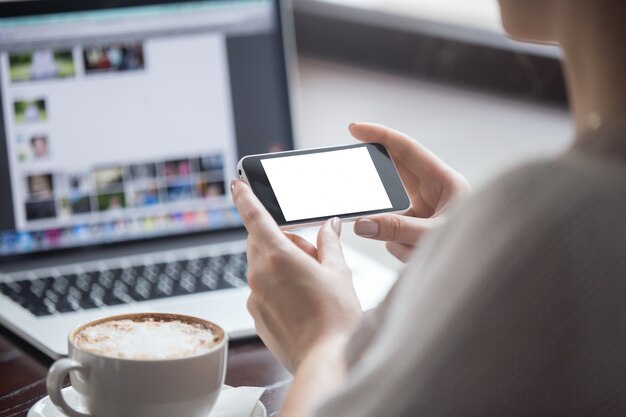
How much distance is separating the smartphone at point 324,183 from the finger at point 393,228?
2 centimetres

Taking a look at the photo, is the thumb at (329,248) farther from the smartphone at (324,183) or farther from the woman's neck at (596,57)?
the woman's neck at (596,57)

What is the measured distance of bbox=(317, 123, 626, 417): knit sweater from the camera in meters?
0.36

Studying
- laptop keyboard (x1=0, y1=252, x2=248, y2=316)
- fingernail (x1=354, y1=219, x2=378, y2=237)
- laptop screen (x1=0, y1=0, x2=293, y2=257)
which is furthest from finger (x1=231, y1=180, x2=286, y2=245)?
laptop screen (x1=0, y1=0, x2=293, y2=257)

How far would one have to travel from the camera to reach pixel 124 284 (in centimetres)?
86

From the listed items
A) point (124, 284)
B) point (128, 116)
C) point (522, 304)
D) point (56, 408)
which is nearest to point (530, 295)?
point (522, 304)

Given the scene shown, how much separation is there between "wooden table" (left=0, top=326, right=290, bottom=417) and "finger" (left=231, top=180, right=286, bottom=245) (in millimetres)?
146

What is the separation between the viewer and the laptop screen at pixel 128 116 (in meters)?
0.93

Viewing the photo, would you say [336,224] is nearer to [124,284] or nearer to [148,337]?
[148,337]

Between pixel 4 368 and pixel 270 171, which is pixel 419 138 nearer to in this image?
pixel 270 171

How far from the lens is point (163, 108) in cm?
97

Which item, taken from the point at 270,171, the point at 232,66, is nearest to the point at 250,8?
the point at 232,66

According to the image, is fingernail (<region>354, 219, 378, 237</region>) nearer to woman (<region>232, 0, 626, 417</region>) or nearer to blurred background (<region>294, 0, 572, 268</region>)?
woman (<region>232, 0, 626, 417</region>)

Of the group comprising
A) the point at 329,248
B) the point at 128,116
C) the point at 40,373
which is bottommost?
the point at 40,373

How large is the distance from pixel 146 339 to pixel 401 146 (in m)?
0.30
